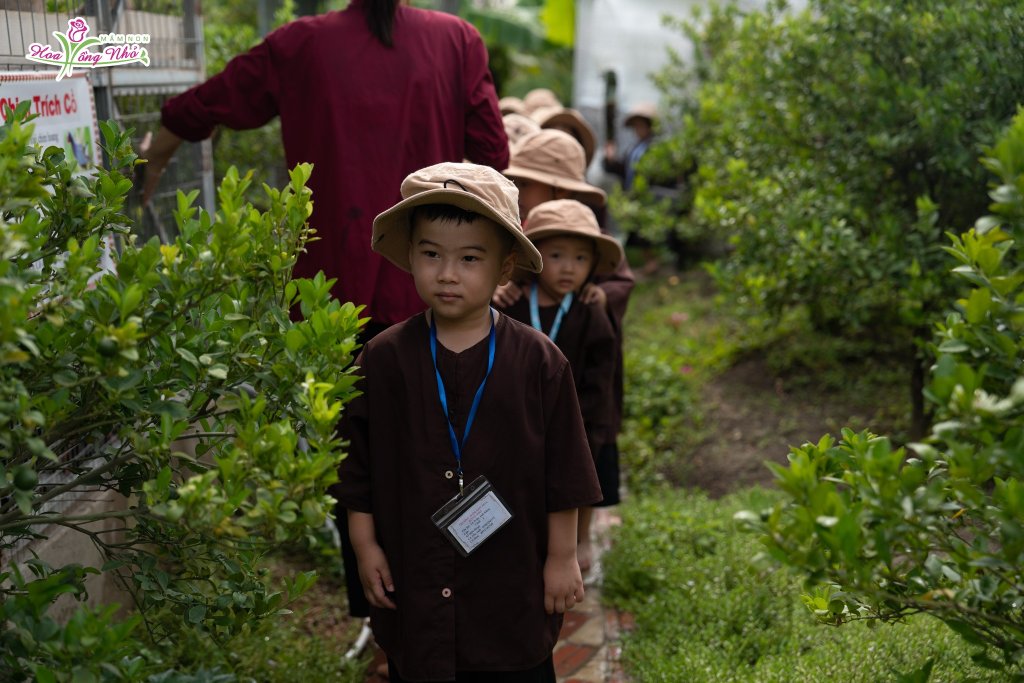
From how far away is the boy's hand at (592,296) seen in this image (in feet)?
14.4

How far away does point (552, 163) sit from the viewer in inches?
196

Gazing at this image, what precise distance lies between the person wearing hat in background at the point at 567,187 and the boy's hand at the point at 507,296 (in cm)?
53

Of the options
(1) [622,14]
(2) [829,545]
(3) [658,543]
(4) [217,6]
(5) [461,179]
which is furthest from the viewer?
(1) [622,14]

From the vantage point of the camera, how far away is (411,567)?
9.83 ft

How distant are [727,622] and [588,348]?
1.16 metres

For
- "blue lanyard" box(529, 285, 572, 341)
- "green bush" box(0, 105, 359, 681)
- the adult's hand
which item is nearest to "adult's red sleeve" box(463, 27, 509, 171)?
"blue lanyard" box(529, 285, 572, 341)

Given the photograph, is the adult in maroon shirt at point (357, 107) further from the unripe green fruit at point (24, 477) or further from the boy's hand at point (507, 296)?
the unripe green fruit at point (24, 477)

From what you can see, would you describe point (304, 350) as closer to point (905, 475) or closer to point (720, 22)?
point (905, 475)

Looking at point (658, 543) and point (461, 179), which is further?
point (658, 543)

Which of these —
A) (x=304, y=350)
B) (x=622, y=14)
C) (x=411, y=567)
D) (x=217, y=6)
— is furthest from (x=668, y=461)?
(x=622, y=14)

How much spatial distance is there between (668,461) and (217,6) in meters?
6.82

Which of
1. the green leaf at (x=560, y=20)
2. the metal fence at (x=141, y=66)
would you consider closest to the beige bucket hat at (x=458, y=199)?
the metal fence at (x=141, y=66)

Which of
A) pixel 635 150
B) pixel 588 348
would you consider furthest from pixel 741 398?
pixel 635 150

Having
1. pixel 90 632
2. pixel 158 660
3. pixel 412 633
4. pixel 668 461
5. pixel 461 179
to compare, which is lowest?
pixel 668 461
